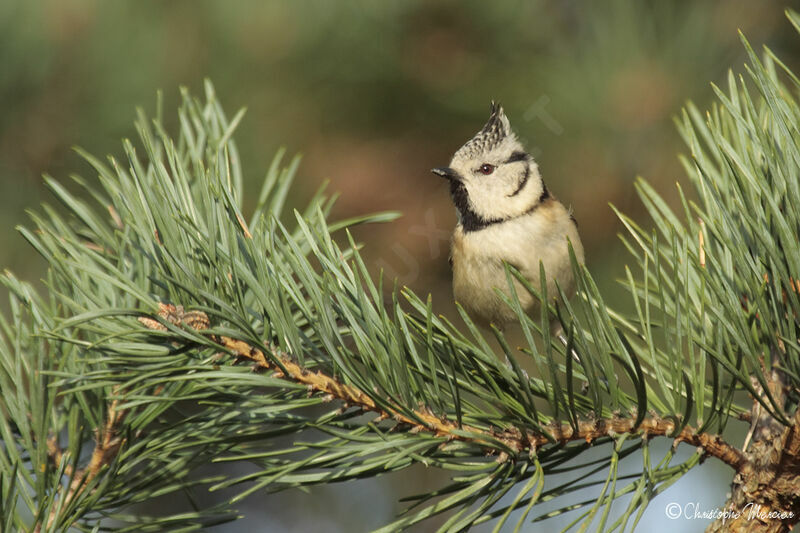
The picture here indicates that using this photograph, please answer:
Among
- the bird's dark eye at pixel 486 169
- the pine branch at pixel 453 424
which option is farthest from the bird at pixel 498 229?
the pine branch at pixel 453 424

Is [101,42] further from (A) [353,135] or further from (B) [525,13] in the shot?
(B) [525,13]

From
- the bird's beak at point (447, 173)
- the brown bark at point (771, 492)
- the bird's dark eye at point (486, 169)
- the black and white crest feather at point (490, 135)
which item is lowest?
the brown bark at point (771, 492)

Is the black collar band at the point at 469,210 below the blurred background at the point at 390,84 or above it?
below

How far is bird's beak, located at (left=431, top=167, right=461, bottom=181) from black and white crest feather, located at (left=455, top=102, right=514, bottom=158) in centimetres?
6

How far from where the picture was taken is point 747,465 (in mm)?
1085

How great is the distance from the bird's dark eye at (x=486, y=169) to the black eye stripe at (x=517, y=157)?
0.08m

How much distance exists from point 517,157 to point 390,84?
639 mm

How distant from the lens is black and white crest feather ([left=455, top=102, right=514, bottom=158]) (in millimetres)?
2252

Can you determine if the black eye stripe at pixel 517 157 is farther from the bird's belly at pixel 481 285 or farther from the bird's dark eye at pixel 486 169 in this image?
the bird's belly at pixel 481 285

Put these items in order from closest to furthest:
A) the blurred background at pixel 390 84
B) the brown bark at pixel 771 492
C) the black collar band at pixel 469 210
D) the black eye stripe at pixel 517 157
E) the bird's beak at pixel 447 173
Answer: the brown bark at pixel 771 492 → the blurred background at pixel 390 84 → the bird's beak at pixel 447 173 → the black collar band at pixel 469 210 → the black eye stripe at pixel 517 157

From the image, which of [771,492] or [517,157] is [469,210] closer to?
[517,157]

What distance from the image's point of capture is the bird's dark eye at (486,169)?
8.32 feet

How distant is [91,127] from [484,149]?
1.09m

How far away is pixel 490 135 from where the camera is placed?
7.69 feet
